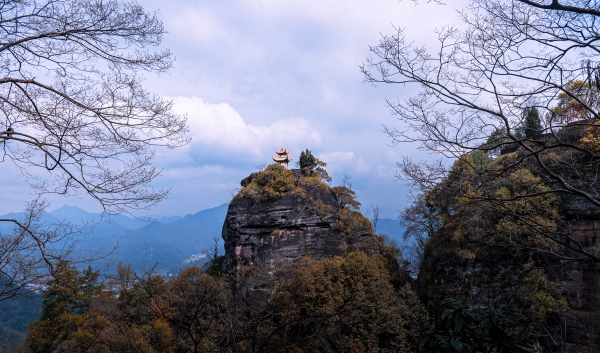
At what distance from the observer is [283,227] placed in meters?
16.6

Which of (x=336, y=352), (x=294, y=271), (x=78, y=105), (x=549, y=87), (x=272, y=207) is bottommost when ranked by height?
(x=336, y=352)

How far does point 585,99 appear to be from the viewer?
3428 millimetres

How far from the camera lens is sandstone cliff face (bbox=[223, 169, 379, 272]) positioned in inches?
645

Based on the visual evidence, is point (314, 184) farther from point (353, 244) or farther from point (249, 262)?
point (249, 262)

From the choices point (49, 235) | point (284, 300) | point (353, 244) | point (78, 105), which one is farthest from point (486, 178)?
point (353, 244)

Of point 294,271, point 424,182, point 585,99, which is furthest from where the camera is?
point 294,271

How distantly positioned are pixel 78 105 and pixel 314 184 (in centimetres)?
1505

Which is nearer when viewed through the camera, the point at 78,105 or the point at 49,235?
the point at 78,105

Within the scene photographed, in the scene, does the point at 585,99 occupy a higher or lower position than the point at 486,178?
higher

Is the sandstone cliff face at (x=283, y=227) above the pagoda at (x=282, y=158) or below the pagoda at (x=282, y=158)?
below

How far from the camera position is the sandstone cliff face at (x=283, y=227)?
1638cm

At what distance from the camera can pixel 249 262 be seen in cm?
1645

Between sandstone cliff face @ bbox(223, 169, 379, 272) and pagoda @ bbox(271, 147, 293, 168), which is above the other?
pagoda @ bbox(271, 147, 293, 168)

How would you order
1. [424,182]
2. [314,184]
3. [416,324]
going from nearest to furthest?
[416,324] → [424,182] → [314,184]
